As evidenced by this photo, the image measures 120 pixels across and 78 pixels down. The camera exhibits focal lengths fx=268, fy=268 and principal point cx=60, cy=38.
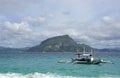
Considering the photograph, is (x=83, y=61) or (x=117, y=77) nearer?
(x=117, y=77)

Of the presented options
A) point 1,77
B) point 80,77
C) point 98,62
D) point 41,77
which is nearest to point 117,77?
point 80,77

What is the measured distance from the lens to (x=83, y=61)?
81.2 meters

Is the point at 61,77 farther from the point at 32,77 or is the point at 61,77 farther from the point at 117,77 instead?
the point at 117,77

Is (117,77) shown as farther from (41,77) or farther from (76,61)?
(76,61)

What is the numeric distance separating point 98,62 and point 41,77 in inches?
1793

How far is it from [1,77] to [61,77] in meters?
8.89

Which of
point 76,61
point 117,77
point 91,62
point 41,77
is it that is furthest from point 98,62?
point 41,77

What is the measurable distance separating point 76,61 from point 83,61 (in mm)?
2369

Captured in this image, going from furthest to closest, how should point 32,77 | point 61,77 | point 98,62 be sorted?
1. point 98,62
2. point 61,77
3. point 32,77

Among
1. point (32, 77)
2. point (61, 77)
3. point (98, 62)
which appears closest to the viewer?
point (32, 77)

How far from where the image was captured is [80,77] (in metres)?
40.4

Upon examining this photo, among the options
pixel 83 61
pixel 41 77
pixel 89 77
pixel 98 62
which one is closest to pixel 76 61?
pixel 83 61

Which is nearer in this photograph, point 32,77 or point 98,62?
point 32,77

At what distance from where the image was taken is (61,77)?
38438 millimetres
